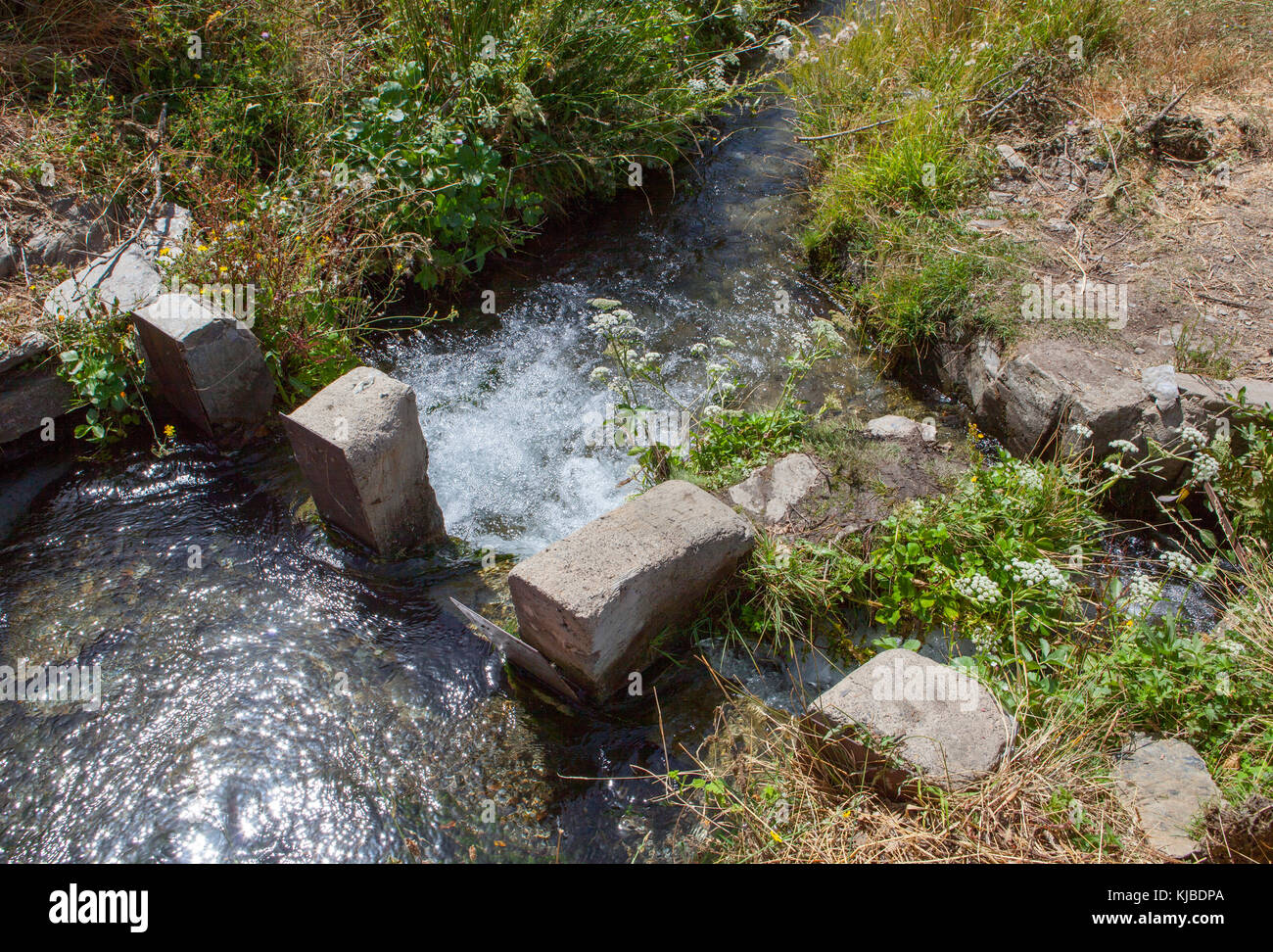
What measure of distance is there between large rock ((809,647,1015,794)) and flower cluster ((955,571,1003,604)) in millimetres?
490

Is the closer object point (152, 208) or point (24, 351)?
point (24, 351)

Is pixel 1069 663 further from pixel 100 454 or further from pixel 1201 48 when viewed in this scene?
pixel 1201 48

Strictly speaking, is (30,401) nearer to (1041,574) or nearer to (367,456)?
(367,456)

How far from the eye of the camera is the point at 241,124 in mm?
5277

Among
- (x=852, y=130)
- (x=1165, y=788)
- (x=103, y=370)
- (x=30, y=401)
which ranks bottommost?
(x=1165, y=788)

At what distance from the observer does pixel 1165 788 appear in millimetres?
2674

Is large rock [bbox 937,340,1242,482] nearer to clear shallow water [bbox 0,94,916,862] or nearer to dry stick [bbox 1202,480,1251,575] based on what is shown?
dry stick [bbox 1202,480,1251,575]

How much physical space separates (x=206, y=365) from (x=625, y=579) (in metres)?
2.53

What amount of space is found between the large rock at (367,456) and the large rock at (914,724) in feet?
6.61

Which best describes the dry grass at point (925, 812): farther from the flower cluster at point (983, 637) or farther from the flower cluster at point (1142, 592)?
the flower cluster at point (1142, 592)

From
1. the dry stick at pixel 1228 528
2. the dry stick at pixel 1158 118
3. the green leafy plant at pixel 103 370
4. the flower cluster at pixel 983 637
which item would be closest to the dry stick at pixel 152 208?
the green leafy plant at pixel 103 370

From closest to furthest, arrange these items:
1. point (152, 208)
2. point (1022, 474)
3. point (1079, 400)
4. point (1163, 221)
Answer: point (1022, 474)
point (1079, 400)
point (152, 208)
point (1163, 221)

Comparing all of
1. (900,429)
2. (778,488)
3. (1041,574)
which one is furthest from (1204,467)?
(778,488)

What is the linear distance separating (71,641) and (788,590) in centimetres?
310
